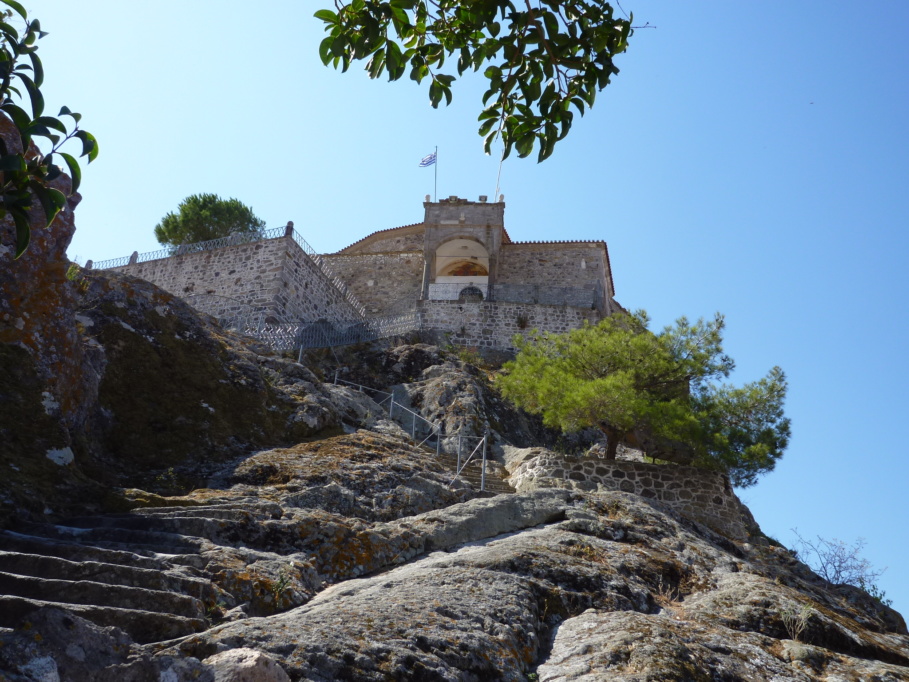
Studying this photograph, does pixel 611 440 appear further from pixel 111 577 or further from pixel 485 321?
pixel 485 321

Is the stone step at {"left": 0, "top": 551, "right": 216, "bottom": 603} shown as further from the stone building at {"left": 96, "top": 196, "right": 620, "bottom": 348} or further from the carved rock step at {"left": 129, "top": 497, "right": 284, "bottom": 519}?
the stone building at {"left": 96, "top": 196, "right": 620, "bottom": 348}

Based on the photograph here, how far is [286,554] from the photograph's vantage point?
19.2ft

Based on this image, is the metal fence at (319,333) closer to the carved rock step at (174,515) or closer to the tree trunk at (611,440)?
the tree trunk at (611,440)

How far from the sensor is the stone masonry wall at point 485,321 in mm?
25828

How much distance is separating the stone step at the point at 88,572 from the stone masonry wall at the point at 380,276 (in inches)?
1039

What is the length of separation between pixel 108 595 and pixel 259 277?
21.0 metres

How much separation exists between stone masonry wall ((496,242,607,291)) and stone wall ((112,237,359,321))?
26.7 ft

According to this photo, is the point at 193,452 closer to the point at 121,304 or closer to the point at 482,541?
the point at 121,304

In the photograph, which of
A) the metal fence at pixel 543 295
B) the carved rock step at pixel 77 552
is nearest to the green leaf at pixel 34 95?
the carved rock step at pixel 77 552

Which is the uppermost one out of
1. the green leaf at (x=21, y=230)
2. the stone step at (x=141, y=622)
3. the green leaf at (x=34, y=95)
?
the green leaf at (x=34, y=95)

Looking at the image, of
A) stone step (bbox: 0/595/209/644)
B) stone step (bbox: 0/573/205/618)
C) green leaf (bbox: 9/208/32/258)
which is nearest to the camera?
green leaf (bbox: 9/208/32/258)

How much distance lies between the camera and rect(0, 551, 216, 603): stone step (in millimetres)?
4445

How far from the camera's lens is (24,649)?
291 cm

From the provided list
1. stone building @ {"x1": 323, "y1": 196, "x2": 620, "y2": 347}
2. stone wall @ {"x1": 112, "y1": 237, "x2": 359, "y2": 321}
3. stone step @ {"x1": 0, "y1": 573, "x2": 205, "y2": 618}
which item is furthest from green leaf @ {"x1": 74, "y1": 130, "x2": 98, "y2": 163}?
stone building @ {"x1": 323, "y1": 196, "x2": 620, "y2": 347}
